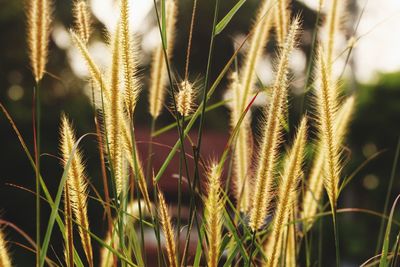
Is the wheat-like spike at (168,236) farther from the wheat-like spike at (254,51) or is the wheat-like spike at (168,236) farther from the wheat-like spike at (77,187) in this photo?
the wheat-like spike at (254,51)

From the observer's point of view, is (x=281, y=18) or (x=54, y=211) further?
(x=281, y=18)

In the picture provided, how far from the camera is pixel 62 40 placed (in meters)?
13.9

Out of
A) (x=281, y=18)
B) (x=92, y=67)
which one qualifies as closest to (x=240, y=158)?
Result: (x=281, y=18)

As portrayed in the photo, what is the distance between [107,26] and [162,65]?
1.14 feet

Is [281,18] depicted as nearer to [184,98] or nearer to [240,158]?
[240,158]

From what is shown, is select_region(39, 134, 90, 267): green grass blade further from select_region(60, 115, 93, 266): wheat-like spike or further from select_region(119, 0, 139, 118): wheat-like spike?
select_region(119, 0, 139, 118): wheat-like spike

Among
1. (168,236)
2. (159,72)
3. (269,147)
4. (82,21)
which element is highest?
(82,21)

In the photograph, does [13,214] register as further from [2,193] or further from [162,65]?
[162,65]

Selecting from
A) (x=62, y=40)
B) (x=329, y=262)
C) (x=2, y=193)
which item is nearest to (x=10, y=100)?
(x=2, y=193)

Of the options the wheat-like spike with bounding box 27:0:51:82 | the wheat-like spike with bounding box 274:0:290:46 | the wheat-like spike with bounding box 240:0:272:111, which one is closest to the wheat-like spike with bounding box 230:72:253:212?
the wheat-like spike with bounding box 240:0:272:111

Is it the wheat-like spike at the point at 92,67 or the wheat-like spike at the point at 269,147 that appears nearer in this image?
the wheat-like spike at the point at 269,147

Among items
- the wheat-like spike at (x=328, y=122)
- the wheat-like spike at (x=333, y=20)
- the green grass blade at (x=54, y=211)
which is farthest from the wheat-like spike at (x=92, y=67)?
the wheat-like spike at (x=333, y=20)

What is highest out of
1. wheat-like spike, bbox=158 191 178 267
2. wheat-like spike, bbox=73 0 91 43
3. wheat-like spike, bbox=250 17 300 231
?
wheat-like spike, bbox=73 0 91 43

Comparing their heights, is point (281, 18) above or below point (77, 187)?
above
